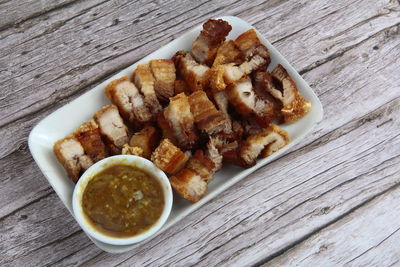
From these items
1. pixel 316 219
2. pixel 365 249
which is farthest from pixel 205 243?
pixel 365 249

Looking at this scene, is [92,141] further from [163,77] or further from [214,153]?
[214,153]

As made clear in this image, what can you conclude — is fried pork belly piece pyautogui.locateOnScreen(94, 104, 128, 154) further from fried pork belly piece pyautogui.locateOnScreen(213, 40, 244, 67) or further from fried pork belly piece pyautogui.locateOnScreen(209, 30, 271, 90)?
fried pork belly piece pyautogui.locateOnScreen(213, 40, 244, 67)

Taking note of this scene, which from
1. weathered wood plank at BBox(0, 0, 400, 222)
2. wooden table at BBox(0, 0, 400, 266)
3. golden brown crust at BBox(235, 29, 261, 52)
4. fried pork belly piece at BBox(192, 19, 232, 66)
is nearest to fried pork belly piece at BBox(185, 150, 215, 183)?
wooden table at BBox(0, 0, 400, 266)

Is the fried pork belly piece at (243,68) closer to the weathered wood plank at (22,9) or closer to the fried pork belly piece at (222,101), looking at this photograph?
the fried pork belly piece at (222,101)

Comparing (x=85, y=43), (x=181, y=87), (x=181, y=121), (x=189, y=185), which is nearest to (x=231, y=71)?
(x=181, y=87)

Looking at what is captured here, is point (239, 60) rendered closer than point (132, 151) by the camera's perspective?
No

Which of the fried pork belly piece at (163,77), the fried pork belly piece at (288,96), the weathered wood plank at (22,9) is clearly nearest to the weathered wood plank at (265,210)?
the fried pork belly piece at (288,96)

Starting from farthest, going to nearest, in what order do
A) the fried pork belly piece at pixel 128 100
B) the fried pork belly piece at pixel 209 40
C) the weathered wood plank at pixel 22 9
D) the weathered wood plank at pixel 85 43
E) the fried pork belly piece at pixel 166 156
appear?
the weathered wood plank at pixel 22 9 → the weathered wood plank at pixel 85 43 → the fried pork belly piece at pixel 209 40 → the fried pork belly piece at pixel 128 100 → the fried pork belly piece at pixel 166 156
